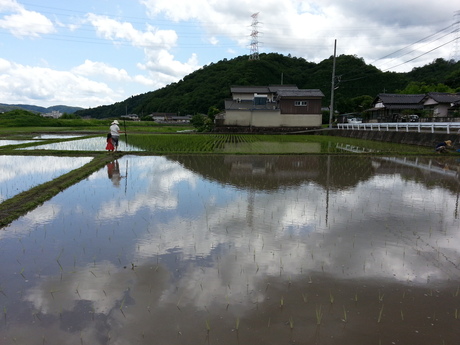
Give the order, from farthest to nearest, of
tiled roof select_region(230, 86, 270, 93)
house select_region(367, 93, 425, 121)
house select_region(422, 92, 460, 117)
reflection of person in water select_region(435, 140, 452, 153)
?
tiled roof select_region(230, 86, 270, 93) → house select_region(367, 93, 425, 121) → house select_region(422, 92, 460, 117) → reflection of person in water select_region(435, 140, 452, 153)

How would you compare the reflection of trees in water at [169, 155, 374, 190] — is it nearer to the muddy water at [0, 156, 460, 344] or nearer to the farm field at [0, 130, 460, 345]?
the farm field at [0, 130, 460, 345]

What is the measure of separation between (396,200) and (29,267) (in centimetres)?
684

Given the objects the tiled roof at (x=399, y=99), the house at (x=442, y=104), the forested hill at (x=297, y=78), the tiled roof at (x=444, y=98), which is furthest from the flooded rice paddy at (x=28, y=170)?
the forested hill at (x=297, y=78)

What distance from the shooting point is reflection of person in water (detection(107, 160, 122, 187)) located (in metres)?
8.68

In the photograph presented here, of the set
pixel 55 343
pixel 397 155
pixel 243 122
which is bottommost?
pixel 55 343

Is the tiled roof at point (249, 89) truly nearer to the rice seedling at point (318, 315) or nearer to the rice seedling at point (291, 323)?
the rice seedling at point (318, 315)

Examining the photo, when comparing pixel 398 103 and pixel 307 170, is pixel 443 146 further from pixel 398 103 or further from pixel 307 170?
pixel 398 103

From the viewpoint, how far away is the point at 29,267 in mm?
3748

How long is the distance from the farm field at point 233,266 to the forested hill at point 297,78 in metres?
43.4

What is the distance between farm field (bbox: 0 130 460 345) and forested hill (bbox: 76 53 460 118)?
4343 cm

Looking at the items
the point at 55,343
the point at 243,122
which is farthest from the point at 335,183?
the point at 243,122

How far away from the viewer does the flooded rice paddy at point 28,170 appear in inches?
307

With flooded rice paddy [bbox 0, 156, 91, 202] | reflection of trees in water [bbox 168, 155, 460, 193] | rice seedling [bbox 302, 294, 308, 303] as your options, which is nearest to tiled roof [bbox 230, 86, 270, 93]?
reflection of trees in water [bbox 168, 155, 460, 193]

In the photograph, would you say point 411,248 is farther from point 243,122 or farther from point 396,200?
point 243,122
